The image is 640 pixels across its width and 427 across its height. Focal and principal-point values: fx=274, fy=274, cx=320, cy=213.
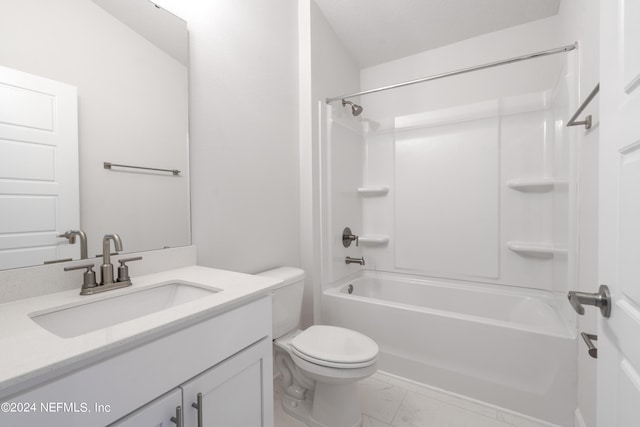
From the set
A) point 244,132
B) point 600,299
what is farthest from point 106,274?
point 600,299

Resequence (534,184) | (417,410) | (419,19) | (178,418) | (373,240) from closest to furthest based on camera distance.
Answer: (178,418)
(417,410)
(534,184)
(419,19)
(373,240)

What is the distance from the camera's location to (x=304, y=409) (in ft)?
4.91

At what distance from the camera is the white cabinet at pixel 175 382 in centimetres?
50

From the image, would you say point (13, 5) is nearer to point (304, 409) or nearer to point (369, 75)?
point (304, 409)

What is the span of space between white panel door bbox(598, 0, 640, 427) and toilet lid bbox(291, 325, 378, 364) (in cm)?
81

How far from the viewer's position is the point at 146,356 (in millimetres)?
625

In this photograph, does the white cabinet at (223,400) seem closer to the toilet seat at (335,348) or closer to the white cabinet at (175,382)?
the white cabinet at (175,382)

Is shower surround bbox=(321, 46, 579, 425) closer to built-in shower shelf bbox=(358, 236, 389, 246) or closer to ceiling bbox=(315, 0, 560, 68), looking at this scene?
built-in shower shelf bbox=(358, 236, 389, 246)

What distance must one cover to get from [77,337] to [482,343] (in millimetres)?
1759

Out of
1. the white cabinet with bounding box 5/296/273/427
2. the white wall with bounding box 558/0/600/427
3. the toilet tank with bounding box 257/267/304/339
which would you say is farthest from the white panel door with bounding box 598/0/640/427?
Result: the toilet tank with bounding box 257/267/304/339

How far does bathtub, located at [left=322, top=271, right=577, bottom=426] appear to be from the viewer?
138cm

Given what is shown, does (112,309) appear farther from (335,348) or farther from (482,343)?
(482,343)

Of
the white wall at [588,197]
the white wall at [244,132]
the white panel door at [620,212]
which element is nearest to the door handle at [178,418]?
the white wall at [244,132]

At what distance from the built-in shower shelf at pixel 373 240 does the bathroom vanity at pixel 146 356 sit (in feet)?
5.42
